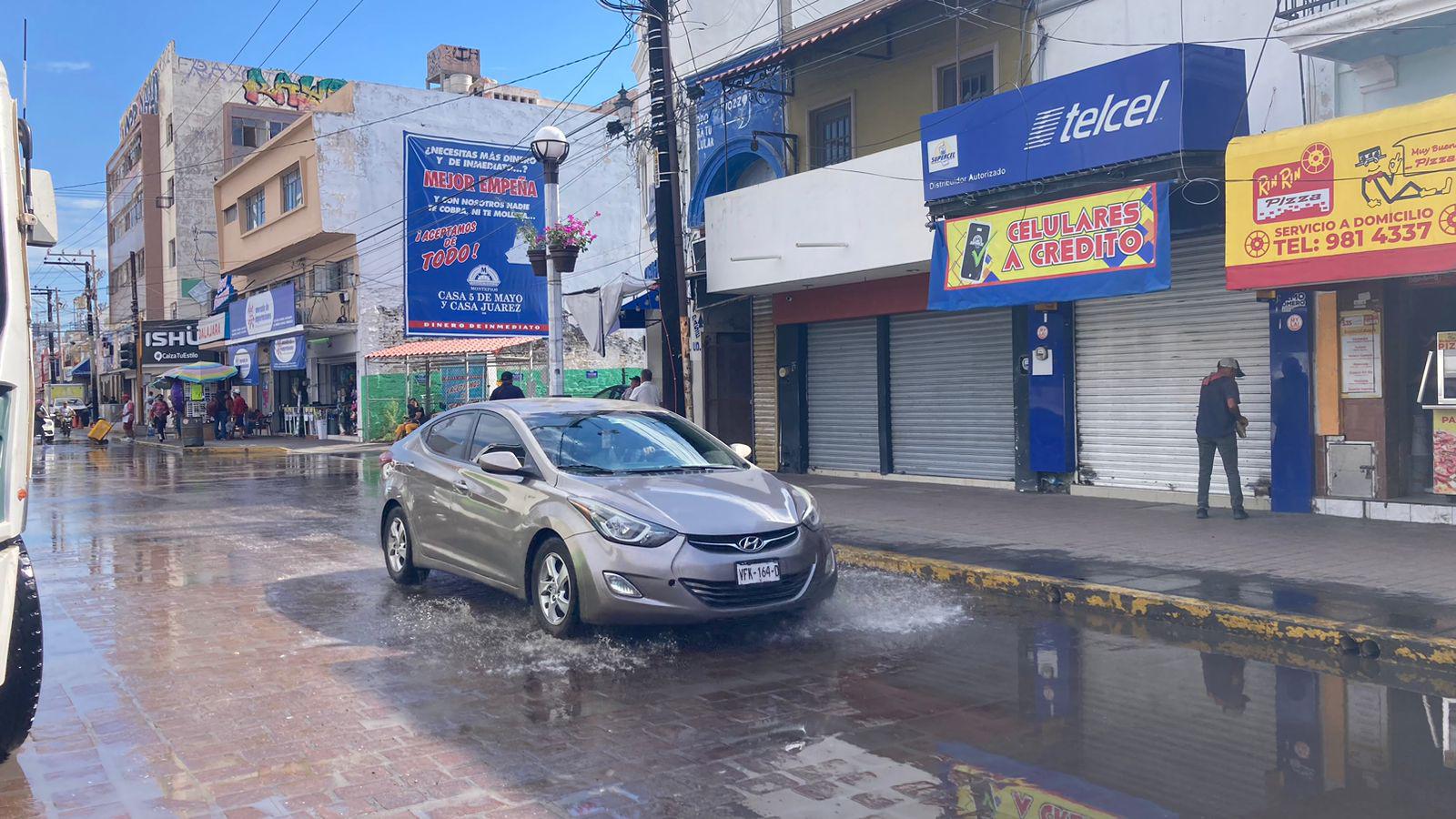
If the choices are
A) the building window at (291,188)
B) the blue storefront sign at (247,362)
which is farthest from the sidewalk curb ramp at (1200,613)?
the blue storefront sign at (247,362)

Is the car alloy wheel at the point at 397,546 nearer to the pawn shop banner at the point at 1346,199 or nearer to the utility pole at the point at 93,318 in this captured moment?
the pawn shop banner at the point at 1346,199

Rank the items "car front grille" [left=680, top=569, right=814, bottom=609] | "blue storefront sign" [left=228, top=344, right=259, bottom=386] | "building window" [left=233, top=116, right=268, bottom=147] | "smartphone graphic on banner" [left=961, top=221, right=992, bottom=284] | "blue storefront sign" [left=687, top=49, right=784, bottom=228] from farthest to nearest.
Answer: "building window" [left=233, top=116, right=268, bottom=147] → "blue storefront sign" [left=228, top=344, right=259, bottom=386] → "blue storefront sign" [left=687, top=49, right=784, bottom=228] → "smartphone graphic on banner" [left=961, top=221, right=992, bottom=284] → "car front grille" [left=680, top=569, right=814, bottom=609]

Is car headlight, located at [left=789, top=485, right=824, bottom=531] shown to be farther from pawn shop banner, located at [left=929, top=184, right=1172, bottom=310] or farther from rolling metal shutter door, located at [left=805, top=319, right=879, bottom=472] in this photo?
rolling metal shutter door, located at [left=805, top=319, right=879, bottom=472]

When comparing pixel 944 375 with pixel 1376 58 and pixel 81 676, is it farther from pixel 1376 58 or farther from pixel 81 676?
pixel 81 676

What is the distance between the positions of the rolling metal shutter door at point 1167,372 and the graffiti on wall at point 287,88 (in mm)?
45832

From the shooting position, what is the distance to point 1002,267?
13.3 m

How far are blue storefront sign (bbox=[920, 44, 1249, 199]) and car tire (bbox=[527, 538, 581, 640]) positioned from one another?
7677 millimetres

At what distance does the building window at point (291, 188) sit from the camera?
36.6 meters

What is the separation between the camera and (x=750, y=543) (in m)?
6.80

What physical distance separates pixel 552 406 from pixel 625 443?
82 centimetres

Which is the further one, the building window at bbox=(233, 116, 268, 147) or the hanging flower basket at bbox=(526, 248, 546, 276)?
the building window at bbox=(233, 116, 268, 147)

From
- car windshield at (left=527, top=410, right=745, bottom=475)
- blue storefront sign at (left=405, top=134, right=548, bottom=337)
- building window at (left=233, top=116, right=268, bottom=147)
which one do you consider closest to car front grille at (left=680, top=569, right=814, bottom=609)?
car windshield at (left=527, top=410, right=745, bottom=475)

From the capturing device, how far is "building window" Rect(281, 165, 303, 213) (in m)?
36.6

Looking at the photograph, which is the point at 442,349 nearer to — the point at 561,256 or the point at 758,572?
the point at 561,256
